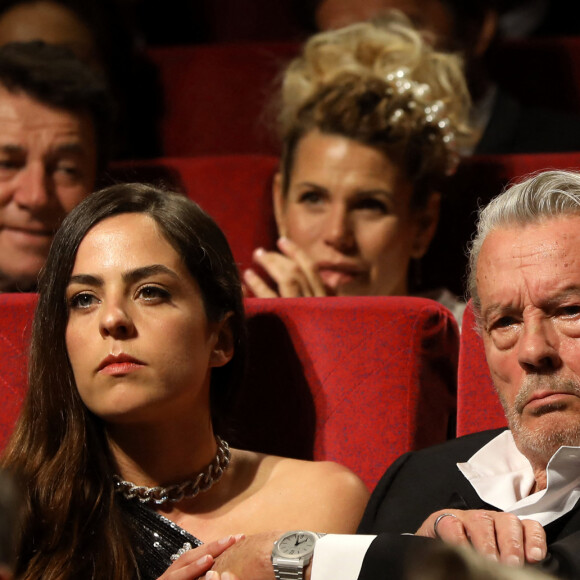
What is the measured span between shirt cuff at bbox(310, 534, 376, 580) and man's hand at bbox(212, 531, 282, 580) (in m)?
0.04

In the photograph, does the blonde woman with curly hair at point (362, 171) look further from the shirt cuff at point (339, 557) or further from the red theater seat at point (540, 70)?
the shirt cuff at point (339, 557)

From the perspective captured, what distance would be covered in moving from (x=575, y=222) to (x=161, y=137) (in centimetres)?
95

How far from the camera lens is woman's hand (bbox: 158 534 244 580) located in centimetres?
76

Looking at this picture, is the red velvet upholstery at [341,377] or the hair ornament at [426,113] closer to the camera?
the red velvet upholstery at [341,377]

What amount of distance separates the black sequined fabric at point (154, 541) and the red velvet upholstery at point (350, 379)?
0.55 ft

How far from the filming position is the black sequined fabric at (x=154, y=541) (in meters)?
0.86

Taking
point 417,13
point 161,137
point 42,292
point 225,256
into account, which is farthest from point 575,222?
point 161,137

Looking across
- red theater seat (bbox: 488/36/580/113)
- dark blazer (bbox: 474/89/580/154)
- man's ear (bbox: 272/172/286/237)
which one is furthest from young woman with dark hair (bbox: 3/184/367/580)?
red theater seat (bbox: 488/36/580/113)

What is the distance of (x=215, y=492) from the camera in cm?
93

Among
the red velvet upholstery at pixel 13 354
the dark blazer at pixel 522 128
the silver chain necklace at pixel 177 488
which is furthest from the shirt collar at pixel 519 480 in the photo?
the dark blazer at pixel 522 128

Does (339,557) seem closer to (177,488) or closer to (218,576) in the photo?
(218,576)

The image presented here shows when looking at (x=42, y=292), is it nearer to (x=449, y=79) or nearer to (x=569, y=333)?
(x=569, y=333)

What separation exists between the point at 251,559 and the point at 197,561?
0.07m

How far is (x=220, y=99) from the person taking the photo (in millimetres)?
1612
